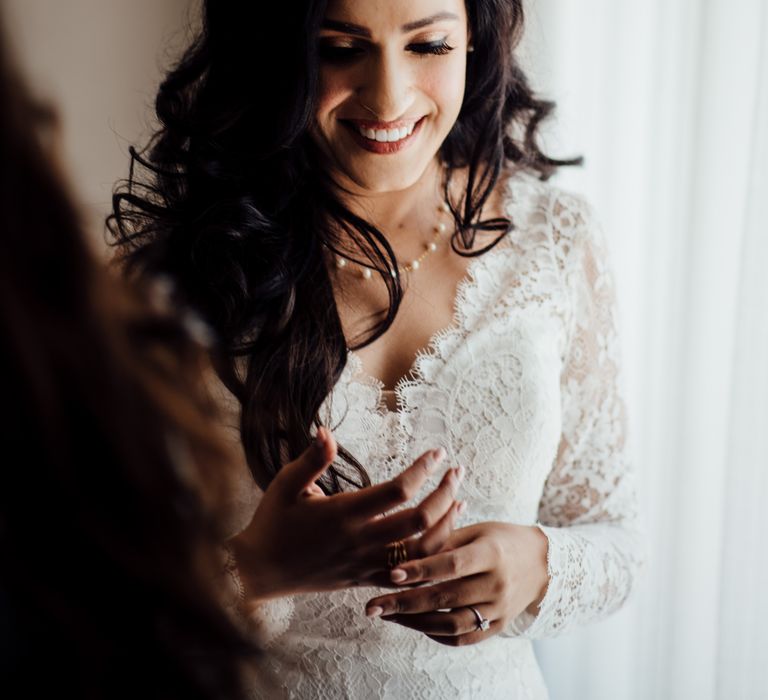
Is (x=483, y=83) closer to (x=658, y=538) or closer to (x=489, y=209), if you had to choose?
(x=489, y=209)

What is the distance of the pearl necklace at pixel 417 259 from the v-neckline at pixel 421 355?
0.25 ft

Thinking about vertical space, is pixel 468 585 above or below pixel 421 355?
below

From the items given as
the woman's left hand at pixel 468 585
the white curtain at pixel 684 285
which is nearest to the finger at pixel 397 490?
the woman's left hand at pixel 468 585

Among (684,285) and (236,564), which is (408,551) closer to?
(236,564)

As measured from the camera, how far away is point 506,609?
1154 mm

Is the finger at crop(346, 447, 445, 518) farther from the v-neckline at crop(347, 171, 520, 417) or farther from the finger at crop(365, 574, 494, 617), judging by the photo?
the v-neckline at crop(347, 171, 520, 417)

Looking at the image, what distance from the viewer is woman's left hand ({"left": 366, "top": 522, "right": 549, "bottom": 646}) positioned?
1024mm

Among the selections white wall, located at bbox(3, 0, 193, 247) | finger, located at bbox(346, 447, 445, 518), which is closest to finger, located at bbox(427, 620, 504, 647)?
finger, located at bbox(346, 447, 445, 518)

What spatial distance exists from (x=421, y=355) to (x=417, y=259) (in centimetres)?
20

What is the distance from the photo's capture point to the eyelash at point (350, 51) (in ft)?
3.91

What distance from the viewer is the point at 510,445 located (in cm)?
128

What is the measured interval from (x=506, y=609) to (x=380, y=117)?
683 millimetres

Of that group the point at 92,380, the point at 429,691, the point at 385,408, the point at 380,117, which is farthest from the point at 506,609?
the point at 92,380

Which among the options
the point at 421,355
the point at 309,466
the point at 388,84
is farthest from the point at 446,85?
the point at 309,466
